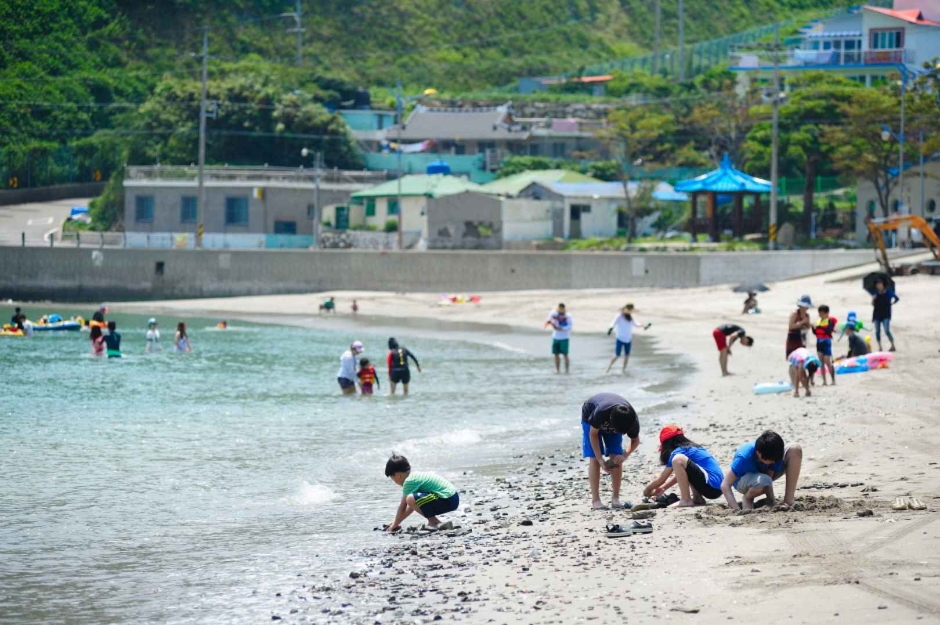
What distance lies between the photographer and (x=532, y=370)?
90.5ft

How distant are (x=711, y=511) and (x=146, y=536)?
5.01 m

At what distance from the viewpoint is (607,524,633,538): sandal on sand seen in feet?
33.0

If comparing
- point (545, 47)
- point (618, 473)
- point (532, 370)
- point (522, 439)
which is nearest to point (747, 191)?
point (532, 370)

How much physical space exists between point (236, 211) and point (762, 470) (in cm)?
5625

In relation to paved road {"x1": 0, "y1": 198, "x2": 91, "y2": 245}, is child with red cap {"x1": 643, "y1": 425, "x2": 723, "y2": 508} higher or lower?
lower

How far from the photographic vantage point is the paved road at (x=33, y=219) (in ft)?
210

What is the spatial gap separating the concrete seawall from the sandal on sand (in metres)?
35.9

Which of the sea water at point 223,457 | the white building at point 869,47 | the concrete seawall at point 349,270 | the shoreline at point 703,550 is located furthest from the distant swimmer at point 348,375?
the white building at point 869,47

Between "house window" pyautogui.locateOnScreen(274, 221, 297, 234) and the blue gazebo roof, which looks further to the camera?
"house window" pyautogui.locateOnScreen(274, 221, 297, 234)

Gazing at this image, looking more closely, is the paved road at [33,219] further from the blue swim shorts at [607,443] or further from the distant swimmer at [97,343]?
the blue swim shorts at [607,443]

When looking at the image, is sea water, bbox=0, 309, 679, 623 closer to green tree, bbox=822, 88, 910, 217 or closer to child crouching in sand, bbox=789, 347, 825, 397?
child crouching in sand, bbox=789, 347, 825, 397

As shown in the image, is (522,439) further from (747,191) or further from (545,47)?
(545,47)

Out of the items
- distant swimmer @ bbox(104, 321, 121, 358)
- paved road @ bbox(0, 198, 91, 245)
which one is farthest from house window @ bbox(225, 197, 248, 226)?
distant swimmer @ bbox(104, 321, 121, 358)

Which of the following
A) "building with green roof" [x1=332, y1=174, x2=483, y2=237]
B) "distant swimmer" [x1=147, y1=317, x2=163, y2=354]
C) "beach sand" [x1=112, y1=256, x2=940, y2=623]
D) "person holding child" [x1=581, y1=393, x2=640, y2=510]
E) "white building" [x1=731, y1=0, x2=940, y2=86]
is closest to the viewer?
"beach sand" [x1=112, y1=256, x2=940, y2=623]
